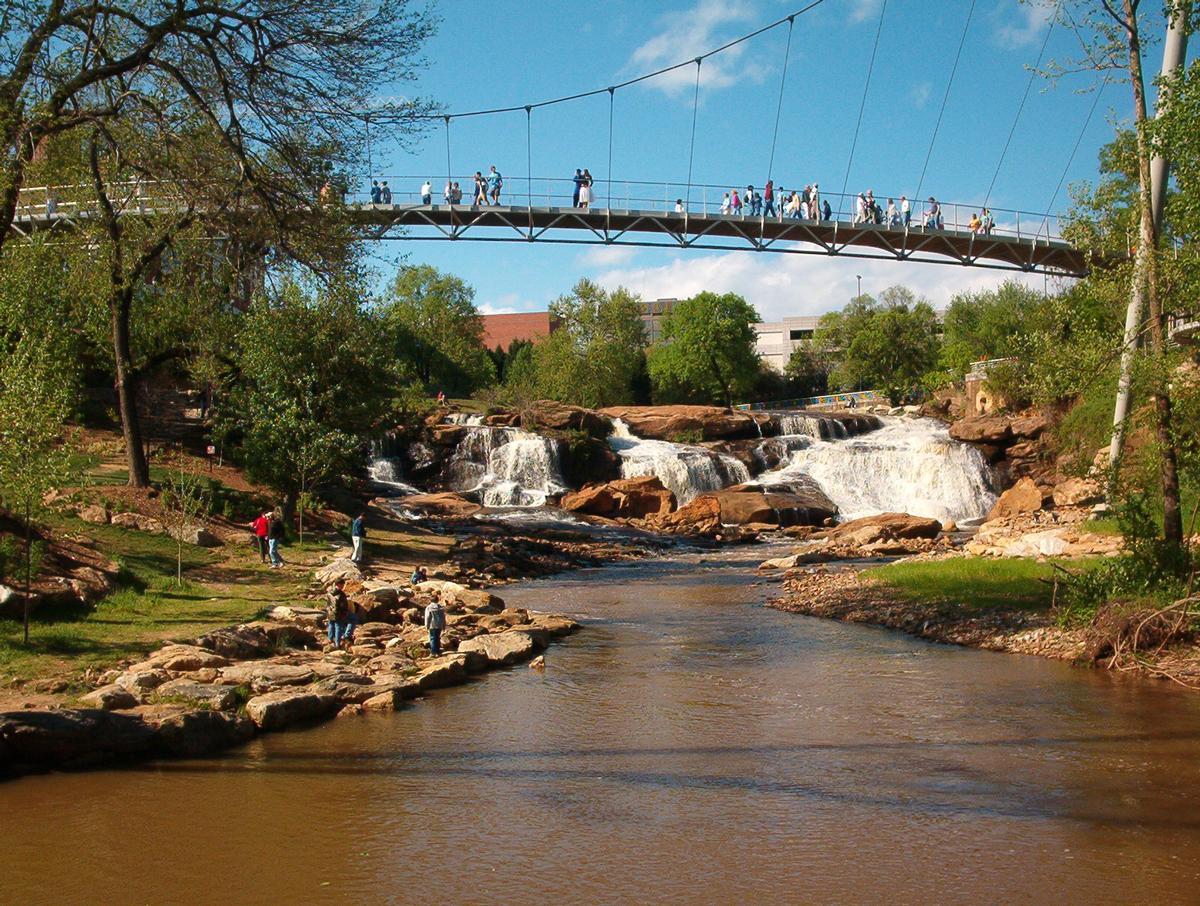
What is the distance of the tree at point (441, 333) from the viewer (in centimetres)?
7969

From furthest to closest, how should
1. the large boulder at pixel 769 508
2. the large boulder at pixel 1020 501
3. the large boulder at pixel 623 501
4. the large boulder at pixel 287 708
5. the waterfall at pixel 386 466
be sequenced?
the waterfall at pixel 386 466, the large boulder at pixel 623 501, the large boulder at pixel 769 508, the large boulder at pixel 1020 501, the large boulder at pixel 287 708

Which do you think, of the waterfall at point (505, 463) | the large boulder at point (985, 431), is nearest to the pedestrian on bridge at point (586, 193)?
the waterfall at point (505, 463)

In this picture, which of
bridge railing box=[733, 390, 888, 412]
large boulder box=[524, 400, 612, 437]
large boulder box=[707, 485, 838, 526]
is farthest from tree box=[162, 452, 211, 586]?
bridge railing box=[733, 390, 888, 412]

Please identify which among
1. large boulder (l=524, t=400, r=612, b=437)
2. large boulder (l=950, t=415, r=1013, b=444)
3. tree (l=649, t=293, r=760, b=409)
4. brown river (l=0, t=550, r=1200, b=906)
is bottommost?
brown river (l=0, t=550, r=1200, b=906)

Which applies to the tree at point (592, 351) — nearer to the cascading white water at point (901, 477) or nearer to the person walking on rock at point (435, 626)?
the cascading white water at point (901, 477)

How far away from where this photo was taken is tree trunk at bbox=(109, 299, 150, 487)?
24.8m

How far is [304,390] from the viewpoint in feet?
90.0

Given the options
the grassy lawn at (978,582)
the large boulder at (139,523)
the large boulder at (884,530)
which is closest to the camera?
the grassy lawn at (978,582)

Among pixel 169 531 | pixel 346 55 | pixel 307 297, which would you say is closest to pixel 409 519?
pixel 307 297

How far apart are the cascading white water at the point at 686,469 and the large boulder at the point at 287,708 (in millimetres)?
33142

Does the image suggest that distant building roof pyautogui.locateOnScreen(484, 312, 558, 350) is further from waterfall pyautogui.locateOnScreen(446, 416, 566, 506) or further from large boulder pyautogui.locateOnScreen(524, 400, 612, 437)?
waterfall pyautogui.locateOnScreen(446, 416, 566, 506)

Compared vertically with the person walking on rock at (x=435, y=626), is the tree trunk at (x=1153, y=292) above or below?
above

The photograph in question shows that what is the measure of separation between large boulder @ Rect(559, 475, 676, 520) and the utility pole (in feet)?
77.6

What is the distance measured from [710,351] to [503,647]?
65359mm
